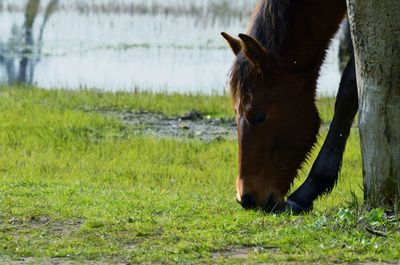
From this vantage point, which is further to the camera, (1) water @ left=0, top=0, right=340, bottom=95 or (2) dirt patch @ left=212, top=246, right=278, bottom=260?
(1) water @ left=0, top=0, right=340, bottom=95

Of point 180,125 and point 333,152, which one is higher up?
point 333,152

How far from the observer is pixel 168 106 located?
46.8ft

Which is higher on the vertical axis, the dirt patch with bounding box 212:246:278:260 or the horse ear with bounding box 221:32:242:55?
the horse ear with bounding box 221:32:242:55

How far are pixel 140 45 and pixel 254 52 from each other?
1527 cm

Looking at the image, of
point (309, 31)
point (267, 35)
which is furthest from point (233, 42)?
point (309, 31)

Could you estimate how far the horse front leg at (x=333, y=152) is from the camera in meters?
7.53

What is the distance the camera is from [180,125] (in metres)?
13.2

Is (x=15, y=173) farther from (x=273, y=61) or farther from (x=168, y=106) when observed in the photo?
(x=168, y=106)

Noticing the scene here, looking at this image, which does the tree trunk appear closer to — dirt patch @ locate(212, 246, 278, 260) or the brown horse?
the brown horse

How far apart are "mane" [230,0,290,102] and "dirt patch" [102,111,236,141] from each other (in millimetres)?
4562

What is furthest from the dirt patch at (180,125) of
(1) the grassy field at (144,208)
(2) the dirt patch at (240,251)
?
(2) the dirt patch at (240,251)

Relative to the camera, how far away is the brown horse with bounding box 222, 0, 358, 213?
750 centimetres

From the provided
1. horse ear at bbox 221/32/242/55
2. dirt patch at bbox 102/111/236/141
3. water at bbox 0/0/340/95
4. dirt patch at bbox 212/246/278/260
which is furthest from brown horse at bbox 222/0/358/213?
water at bbox 0/0/340/95

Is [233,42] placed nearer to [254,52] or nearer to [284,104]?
[254,52]
